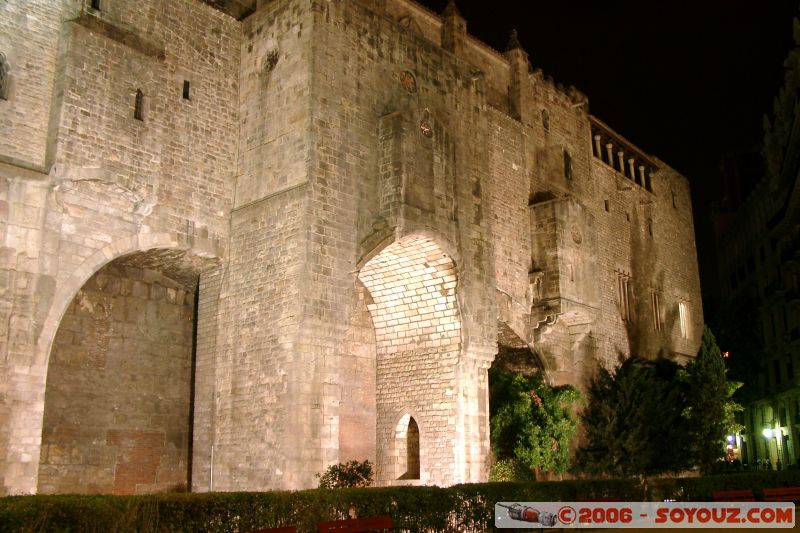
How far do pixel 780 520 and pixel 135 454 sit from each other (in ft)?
40.8

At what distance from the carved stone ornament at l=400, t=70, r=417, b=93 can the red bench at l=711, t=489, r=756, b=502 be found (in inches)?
461

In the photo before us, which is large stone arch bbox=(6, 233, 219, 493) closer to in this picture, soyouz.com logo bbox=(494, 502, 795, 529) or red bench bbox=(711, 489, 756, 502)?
soyouz.com logo bbox=(494, 502, 795, 529)

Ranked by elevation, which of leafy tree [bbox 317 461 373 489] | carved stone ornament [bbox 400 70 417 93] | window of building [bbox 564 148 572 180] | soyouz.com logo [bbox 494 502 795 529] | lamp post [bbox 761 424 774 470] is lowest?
soyouz.com logo [bbox 494 502 795 529]

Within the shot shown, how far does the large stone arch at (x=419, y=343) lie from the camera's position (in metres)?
19.5

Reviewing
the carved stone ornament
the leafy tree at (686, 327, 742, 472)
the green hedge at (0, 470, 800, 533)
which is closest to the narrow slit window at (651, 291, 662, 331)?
the leafy tree at (686, 327, 742, 472)

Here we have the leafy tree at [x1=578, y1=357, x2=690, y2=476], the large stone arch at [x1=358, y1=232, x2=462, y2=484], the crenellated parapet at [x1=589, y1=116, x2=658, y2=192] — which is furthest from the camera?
the crenellated parapet at [x1=589, y1=116, x2=658, y2=192]

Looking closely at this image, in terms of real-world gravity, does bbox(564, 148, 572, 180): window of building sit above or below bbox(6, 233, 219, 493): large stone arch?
above

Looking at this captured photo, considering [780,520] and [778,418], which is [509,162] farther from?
[778,418]

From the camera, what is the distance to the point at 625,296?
30125mm

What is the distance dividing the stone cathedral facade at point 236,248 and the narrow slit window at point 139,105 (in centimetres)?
5

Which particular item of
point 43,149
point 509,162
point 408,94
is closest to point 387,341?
point 408,94

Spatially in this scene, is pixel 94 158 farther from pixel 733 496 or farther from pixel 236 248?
pixel 733 496

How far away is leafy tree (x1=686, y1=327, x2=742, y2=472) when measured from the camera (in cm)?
2650

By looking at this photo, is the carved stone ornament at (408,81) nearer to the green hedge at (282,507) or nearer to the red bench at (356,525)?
the green hedge at (282,507)
